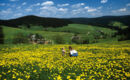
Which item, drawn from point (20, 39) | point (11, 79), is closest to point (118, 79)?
point (11, 79)

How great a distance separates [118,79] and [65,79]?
2.95 metres

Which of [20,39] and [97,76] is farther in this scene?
[20,39]

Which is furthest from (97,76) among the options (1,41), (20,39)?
(1,41)

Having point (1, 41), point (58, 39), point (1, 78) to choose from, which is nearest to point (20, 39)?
point (1, 41)

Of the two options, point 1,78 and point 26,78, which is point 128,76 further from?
point 1,78

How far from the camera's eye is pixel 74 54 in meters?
16.0

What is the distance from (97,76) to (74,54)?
8543 mm

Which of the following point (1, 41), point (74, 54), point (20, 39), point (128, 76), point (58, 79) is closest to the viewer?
point (58, 79)

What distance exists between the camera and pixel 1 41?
4215 inches

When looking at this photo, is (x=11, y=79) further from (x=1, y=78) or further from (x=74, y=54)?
(x=74, y=54)

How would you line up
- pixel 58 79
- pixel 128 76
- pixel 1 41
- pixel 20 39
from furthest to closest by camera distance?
pixel 1 41 < pixel 20 39 < pixel 128 76 < pixel 58 79

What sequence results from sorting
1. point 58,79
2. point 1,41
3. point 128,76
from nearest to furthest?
point 58,79, point 128,76, point 1,41

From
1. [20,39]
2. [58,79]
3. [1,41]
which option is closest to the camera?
[58,79]

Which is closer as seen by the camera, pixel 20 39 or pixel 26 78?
pixel 26 78
